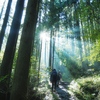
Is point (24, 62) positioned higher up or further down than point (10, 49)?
further down

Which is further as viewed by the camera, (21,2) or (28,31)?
(21,2)

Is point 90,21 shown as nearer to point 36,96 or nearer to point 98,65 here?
point 36,96

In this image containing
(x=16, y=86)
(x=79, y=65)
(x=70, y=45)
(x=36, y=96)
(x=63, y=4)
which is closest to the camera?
(x=16, y=86)

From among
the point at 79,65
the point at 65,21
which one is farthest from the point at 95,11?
the point at 79,65

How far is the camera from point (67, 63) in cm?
3556

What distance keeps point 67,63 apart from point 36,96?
86.9 feet

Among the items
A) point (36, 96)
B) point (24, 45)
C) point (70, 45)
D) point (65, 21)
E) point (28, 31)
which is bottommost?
point (36, 96)

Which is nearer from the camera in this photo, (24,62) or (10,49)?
(24,62)

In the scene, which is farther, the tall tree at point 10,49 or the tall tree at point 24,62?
the tall tree at point 10,49

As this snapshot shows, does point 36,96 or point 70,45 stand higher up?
point 70,45

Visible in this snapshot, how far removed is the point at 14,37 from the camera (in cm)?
1042

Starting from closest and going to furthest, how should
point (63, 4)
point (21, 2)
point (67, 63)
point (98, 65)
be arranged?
point (63, 4)
point (21, 2)
point (98, 65)
point (67, 63)

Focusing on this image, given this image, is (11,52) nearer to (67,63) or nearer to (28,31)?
(28,31)

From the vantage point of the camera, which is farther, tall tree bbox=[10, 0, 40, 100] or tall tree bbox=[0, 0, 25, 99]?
tall tree bbox=[0, 0, 25, 99]
